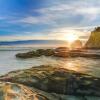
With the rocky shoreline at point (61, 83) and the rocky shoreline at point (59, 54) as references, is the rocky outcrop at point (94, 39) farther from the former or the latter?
the rocky shoreline at point (61, 83)

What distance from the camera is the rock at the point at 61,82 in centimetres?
862

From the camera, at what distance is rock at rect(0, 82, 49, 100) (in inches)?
268

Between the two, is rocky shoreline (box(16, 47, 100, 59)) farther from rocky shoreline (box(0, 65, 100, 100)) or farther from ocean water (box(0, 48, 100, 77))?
rocky shoreline (box(0, 65, 100, 100))

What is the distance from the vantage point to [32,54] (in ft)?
73.5

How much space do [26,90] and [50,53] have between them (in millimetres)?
15088

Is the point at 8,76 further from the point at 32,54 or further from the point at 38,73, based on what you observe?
the point at 32,54

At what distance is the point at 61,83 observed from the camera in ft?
29.1

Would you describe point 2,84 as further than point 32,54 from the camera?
No

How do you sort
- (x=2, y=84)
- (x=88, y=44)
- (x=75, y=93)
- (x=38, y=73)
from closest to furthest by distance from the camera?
(x=2, y=84), (x=75, y=93), (x=38, y=73), (x=88, y=44)

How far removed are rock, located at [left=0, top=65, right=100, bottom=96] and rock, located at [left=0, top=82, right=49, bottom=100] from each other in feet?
4.09

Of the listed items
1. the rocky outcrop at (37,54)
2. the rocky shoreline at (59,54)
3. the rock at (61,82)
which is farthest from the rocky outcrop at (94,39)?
the rock at (61,82)

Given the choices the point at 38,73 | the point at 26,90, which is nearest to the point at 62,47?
the point at 38,73

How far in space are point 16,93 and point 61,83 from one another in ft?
7.19

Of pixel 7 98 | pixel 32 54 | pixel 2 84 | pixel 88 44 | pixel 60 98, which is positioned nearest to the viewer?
pixel 7 98
